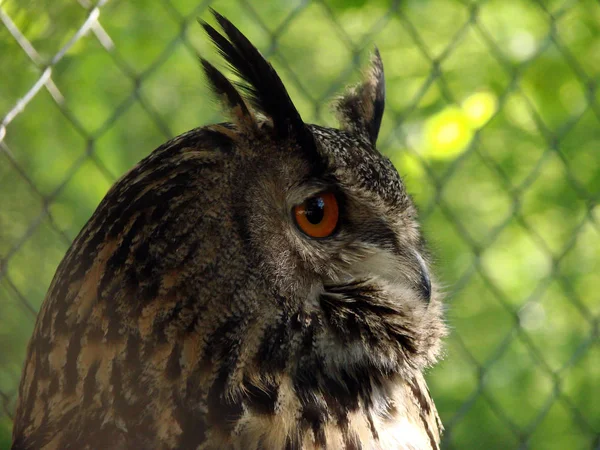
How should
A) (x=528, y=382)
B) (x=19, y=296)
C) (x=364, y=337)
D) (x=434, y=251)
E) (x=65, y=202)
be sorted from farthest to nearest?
(x=528, y=382) → (x=65, y=202) → (x=19, y=296) → (x=434, y=251) → (x=364, y=337)

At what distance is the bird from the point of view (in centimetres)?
109

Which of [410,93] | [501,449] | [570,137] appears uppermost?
[410,93]

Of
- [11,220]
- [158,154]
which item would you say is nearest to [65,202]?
[11,220]

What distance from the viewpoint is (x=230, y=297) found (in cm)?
110

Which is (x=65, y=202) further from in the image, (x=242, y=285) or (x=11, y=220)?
(x=242, y=285)

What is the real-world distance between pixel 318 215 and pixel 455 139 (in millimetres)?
1701

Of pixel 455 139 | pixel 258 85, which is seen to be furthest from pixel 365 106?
pixel 455 139

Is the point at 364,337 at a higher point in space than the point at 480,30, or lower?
lower

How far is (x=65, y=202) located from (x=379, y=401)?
129 cm

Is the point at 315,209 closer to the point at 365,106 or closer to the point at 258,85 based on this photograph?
the point at 258,85

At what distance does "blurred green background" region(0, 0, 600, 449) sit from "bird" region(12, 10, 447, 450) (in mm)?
944

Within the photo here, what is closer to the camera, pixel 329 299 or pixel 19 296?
pixel 329 299

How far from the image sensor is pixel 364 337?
1.24 meters

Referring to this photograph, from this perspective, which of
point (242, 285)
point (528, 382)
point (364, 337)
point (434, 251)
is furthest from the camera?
point (528, 382)
